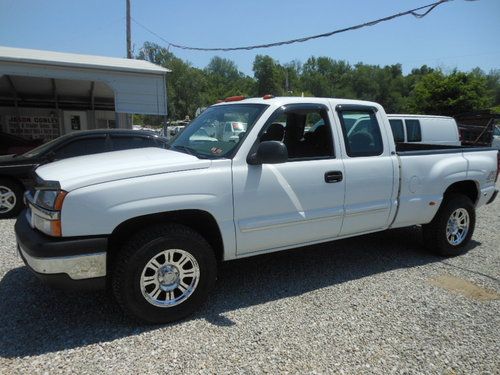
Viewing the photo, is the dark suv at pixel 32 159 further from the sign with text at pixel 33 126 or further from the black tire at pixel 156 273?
the sign with text at pixel 33 126

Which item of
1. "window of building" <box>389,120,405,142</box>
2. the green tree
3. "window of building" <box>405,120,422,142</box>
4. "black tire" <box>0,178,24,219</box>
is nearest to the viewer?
"black tire" <box>0,178,24,219</box>

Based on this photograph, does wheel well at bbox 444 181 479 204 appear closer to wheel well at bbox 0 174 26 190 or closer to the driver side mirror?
the driver side mirror

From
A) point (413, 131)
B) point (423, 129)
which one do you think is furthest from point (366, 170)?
point (423, 129)

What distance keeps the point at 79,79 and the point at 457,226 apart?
972cm

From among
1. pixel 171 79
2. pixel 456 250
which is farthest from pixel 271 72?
pixel 456 250

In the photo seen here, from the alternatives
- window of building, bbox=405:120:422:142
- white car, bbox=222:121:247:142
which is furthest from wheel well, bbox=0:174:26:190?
window of building, bbox=405:120:422:142

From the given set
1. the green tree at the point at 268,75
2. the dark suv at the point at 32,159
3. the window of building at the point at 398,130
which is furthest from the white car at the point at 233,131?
the green tree at the point at 268,75

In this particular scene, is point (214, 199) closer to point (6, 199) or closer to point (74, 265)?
point (74, 265)

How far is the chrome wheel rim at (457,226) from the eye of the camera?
5.10m

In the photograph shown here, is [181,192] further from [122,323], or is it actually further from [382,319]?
[382,319]

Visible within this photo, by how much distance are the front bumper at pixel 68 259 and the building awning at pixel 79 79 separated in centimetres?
844

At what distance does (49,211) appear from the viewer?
292 centimetres

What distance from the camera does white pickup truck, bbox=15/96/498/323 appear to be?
9.68 feet

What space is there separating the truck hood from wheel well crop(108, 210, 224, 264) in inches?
14.2
